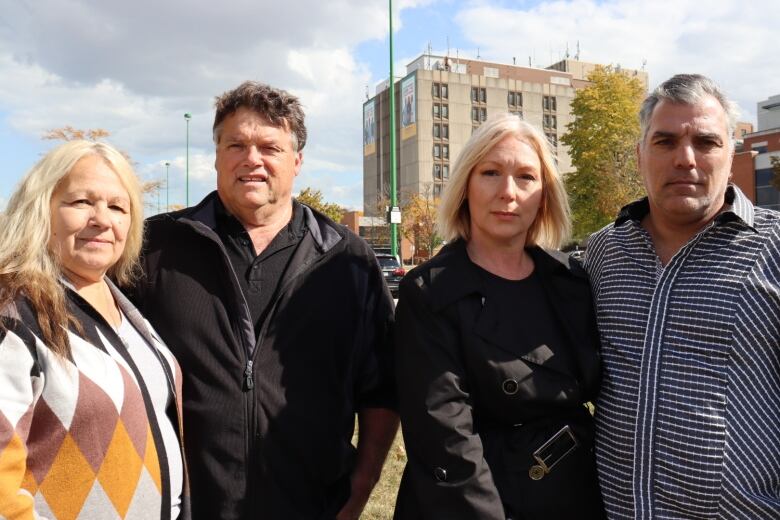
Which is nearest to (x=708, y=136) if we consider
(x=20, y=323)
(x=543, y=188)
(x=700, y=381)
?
(x=543, y=188)

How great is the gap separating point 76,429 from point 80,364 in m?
0.20

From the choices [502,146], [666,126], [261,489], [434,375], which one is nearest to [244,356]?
[261,489]

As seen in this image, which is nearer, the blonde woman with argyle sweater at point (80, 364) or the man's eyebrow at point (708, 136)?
the blonde woman with argyle sweater at point (80, 364)

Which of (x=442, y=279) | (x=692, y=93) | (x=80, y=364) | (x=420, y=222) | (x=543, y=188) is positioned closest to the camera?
(x=80, y=364)

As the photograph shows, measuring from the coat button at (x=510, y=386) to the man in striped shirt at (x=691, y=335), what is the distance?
1.62ft

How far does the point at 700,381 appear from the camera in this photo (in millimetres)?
2430

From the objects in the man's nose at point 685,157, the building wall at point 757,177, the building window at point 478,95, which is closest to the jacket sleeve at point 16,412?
the man's nose at point 685,157

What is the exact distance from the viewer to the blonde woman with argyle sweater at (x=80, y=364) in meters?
1.93

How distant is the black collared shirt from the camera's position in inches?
112

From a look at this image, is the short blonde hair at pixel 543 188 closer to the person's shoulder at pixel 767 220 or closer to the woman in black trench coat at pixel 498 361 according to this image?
the woman in black trench coat at pixel 498 361

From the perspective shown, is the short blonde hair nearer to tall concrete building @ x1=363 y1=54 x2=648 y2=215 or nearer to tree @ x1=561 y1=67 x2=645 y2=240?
tree @ x1=561 y1=67 x2=645 y2=240

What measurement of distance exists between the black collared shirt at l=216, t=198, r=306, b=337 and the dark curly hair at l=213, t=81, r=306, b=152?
0.43 meters

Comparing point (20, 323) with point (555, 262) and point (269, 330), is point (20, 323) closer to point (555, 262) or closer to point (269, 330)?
point (269, 330)

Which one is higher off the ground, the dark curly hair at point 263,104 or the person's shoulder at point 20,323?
the dark curly hair at point 263,104
